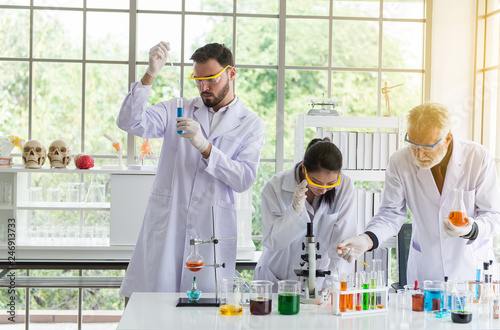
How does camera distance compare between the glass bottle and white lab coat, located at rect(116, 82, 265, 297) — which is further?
white lab coat, located at rect(116, 82, 265, 297)

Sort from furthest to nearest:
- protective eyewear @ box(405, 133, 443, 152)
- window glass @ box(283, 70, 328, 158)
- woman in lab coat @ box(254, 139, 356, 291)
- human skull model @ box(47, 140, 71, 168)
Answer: window glass @ box(283, 70, 328, 158) → human skull model @ box(47, 140, 71, 168) → woman in lab coat @ box(254, 139, 356, 291) → protective eyewear @ box(405, 133, 443, 152)

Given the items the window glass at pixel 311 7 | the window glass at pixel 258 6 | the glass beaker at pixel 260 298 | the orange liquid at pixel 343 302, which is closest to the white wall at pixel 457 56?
the window glass at pixel 311 7

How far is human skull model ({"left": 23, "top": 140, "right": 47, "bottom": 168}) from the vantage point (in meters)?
4.14

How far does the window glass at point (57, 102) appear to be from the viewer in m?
4.84

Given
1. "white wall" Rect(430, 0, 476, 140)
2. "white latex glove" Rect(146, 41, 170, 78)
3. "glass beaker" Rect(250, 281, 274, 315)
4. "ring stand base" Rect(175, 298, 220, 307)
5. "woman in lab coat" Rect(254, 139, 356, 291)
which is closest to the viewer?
"glass beaker" Rect(250, 281, 274, 315)

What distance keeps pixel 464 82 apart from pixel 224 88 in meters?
2.76

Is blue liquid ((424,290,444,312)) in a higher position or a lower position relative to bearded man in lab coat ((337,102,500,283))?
lower

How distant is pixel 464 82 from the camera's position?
15.8 ft

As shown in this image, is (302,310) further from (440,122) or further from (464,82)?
(464,82)

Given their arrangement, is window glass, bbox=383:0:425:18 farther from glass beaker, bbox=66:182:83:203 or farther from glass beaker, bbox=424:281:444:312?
glass beaker, bbox=424:281:444:312

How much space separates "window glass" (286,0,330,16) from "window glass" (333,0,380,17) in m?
0.08

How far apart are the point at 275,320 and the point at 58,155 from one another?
2.57 metres

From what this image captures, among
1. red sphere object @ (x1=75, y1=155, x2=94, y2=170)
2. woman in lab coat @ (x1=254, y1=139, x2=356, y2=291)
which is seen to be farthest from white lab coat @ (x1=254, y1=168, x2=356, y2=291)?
red sphere object @ (x1=75, y1=155, x2=94, y2=170)

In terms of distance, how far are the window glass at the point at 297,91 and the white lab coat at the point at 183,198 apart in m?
2.45
